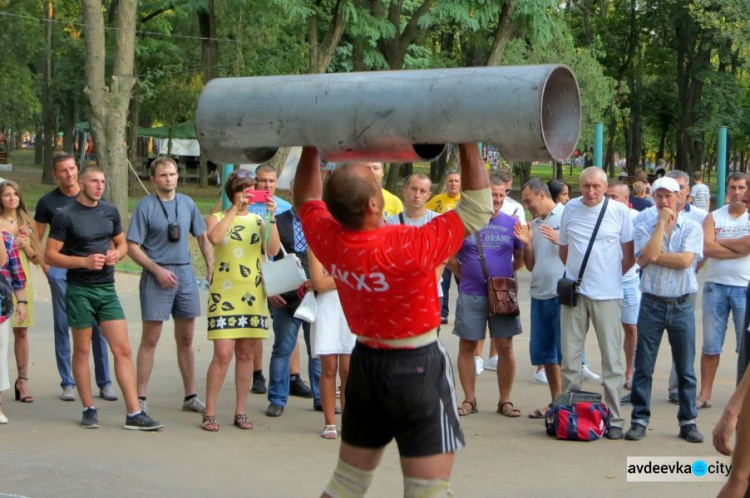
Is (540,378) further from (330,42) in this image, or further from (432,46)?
(432,46)

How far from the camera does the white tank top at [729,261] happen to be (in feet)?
26.4

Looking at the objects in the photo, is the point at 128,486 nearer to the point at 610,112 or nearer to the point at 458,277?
the point at 458,277

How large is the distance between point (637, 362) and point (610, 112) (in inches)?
1242

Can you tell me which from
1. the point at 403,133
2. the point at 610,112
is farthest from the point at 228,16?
the point at 403,133

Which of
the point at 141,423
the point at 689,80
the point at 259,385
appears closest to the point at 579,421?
the point at 259,385

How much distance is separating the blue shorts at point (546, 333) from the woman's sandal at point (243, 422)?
2298 mm

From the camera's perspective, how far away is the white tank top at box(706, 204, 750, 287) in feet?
26.4

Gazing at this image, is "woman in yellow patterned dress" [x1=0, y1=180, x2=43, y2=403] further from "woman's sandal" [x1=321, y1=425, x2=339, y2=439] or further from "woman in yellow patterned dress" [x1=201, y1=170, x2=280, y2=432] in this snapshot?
"woman's sandal" [x1=321, y1=425, x2=339, y2=439]

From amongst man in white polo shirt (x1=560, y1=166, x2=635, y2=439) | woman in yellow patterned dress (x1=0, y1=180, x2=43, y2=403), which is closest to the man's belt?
man in white polo shirt (x1=560, y1=166, x2=635, y2=439)

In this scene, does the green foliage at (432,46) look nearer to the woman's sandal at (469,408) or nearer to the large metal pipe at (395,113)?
the woman's sandal at (469,408)

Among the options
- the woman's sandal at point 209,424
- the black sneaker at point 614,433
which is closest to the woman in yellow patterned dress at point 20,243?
the woman's sandal at point 209,424

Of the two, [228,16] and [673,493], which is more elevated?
[228,16]

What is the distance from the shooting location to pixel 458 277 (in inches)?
327

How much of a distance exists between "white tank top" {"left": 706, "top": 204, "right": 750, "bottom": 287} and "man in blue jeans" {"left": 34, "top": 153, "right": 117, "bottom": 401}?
4.87 metres
